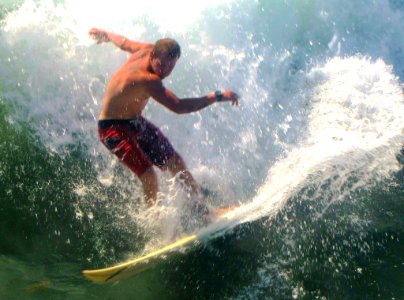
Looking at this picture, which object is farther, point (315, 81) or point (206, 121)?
point (315, 81)

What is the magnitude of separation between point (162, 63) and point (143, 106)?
45cm

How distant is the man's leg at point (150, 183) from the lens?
3.14 m

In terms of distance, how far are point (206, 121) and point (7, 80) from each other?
2.27 meters

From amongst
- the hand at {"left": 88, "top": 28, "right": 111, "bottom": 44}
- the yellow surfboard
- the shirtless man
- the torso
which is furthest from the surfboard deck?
the hand at {"left": 88, "top": 28, "right": 111, "bottom": 44}

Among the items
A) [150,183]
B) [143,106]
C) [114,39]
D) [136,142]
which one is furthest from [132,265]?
[114,39]

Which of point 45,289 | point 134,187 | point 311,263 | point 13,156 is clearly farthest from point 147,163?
point 45,289

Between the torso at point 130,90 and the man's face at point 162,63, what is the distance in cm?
6

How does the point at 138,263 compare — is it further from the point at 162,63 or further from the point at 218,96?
the point at 162,63

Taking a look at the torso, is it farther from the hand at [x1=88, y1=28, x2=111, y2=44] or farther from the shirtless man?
the hand at [x1=88, y1=28, x2=111, y2=44]

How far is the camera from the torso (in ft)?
9.19

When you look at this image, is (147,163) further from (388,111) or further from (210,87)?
(388,111)

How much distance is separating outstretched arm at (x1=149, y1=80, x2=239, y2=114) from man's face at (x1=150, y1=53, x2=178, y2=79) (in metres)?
0.13

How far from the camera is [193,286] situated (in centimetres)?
437

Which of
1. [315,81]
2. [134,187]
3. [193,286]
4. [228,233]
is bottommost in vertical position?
[193,286]
